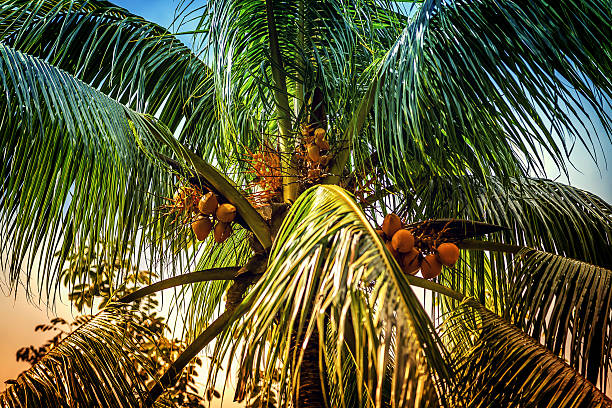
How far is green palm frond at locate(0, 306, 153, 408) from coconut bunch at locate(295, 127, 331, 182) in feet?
2.41

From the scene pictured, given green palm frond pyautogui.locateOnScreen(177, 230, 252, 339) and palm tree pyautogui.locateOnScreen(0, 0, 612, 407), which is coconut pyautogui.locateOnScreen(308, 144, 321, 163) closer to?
palm tree pyautogui.locateOnScreen(0, 0, 612, 407)

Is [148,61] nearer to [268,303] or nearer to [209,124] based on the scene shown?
[209,124]

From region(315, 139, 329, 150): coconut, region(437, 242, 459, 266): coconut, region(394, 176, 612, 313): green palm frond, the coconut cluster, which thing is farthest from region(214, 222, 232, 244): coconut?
region(394, 176, 612, 313): green palm frond

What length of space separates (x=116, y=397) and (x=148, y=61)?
51.9 inches

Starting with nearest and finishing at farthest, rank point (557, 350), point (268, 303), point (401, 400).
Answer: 1. point (401, 400)
2. point (268, 303)
3. point (557, 350)

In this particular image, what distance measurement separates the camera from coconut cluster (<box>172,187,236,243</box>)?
1.70 m

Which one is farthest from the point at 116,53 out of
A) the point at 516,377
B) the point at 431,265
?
the point at 516,377

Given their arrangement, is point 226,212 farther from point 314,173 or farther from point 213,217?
point 314,173

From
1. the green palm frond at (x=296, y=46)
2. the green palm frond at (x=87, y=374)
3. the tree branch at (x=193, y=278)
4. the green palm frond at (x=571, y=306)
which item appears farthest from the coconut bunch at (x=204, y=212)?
the green palm frond at (x=571, y=306)

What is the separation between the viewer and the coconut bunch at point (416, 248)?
1.58m

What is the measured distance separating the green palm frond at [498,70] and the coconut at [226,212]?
464 millimetres

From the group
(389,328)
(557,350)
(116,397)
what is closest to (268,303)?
(389,328)

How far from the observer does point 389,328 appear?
0.77 m

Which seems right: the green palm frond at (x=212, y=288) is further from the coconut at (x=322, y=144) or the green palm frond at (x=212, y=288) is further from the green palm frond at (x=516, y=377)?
the green palm frond at (x=516, y=377)
